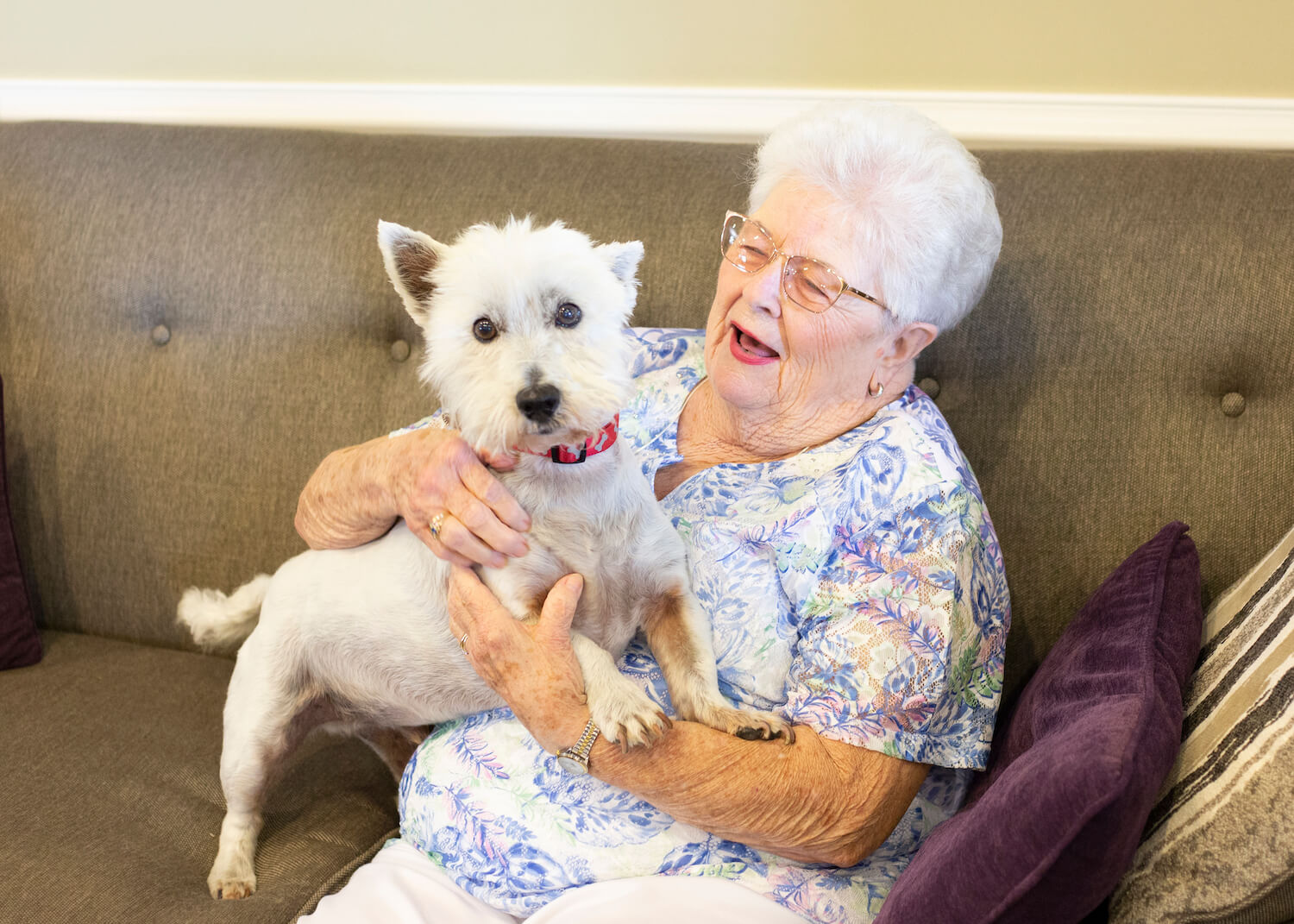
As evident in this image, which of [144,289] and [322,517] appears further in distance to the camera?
[144,289]

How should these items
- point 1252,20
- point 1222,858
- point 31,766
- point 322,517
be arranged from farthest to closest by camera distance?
1. point 1252,20
2. point 31,766
3. point 322,517
4. point 1222,858

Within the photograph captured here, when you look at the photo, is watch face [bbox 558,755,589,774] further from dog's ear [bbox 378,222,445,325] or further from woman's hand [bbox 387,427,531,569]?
dog's ear [bbox 378,222,445,325]

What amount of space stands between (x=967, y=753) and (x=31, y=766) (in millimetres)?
1394

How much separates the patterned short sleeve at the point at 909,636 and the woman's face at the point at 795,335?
0.21 meters

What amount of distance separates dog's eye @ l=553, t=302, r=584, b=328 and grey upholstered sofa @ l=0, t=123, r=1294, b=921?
1.79 ft

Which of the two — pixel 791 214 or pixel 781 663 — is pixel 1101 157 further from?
pixel 781 663

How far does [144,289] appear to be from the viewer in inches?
73.4

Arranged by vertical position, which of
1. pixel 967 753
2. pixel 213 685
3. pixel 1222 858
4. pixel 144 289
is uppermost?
pixel 144 289

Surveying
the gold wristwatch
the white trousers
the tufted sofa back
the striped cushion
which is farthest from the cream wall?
the white trousers

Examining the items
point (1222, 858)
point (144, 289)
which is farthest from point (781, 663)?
point (144, 289)

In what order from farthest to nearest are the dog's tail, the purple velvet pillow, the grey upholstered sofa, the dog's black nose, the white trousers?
the dog's tail, the grey upholstered sofa, the white trousers, the dog's black nose, the purple velvet pillow

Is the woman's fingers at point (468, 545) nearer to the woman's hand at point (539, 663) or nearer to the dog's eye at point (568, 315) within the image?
the woman's hand at point (539, 663)

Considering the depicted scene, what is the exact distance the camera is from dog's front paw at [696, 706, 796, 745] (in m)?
1.16

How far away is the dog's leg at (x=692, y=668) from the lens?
3.84 ft
